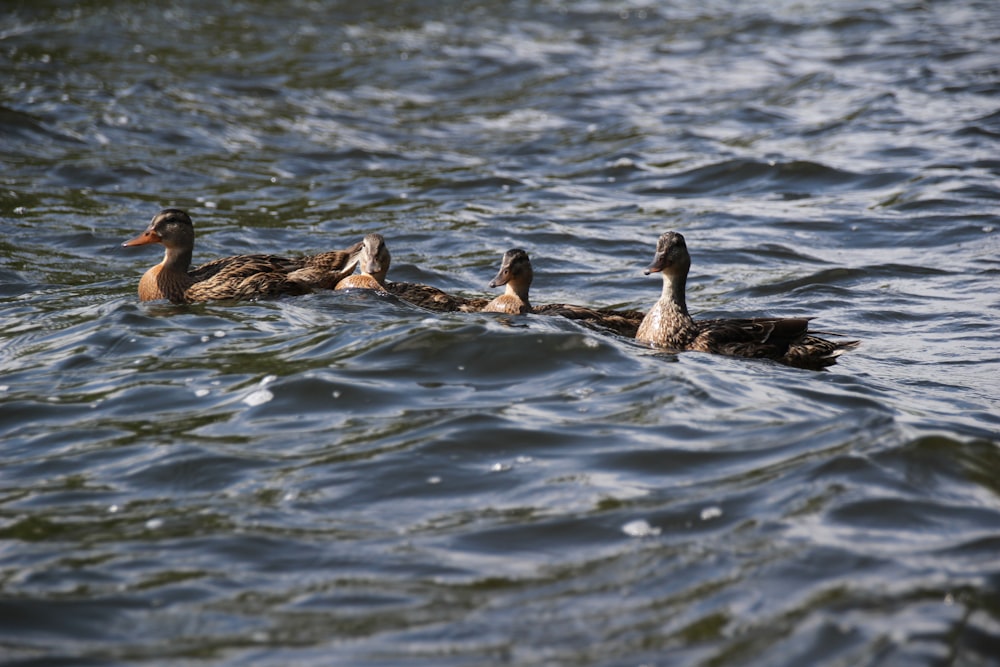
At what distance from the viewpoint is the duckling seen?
11.4 metres

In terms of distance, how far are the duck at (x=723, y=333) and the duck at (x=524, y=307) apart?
1.35 feet

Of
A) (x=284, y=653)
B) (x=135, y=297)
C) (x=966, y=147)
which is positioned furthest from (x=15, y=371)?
(x=966, y=147)

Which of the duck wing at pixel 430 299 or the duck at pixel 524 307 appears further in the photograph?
the duck wing at pixel 430 299

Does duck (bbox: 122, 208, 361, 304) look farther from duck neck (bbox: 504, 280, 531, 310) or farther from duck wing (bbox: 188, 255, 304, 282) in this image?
duck neck (bbox: 504, 280, 531, 310)

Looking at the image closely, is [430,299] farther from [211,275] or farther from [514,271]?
[211,275]

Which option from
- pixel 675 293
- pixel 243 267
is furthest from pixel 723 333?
pixel 243 267

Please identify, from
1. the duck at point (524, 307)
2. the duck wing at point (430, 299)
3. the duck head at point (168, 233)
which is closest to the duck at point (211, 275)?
the duck head at point (168, 233)

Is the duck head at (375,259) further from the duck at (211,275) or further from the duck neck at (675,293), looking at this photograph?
the duck neck at (675,293)

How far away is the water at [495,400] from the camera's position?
564 centimetres

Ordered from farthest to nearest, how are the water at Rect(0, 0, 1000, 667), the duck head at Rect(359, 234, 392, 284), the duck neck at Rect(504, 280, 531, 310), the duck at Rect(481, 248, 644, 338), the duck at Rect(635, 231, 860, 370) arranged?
1. the duck head at Rect(359, 234, 392, 284)
2. the duck neck at Rect(504, 280, 531, 310)
3. the duck at Rect(481, 248, 644, 338)
4. the duck at Rect(635, 231, 860, 370)
5. the water at Rect(0, 0, 1000, 667)

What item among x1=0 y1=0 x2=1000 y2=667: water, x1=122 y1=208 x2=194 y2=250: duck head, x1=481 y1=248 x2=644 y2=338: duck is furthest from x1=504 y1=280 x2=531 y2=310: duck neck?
x1=122 y1=208 x2=194 y2=250: duck head

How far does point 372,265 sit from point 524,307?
153cm

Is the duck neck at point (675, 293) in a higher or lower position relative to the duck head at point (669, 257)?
lower

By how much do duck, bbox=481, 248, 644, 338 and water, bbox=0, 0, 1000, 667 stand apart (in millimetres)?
535
